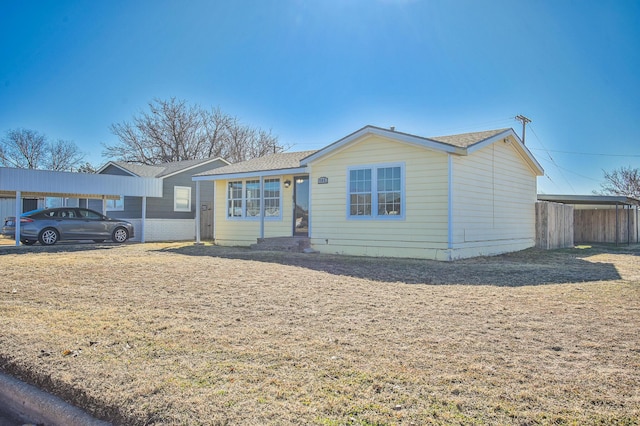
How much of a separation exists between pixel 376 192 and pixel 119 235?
1135 cm

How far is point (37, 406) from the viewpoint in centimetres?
325

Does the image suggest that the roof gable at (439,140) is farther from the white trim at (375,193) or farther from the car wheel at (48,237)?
the car wheel at (48,237)

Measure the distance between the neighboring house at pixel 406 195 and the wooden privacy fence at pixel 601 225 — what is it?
306 inches

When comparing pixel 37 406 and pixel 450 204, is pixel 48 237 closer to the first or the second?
pixel 450 204

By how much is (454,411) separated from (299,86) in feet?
65.3

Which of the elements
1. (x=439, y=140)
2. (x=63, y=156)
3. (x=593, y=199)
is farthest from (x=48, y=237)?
(x=63, y=156)

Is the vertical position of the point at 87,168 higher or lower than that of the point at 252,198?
higher

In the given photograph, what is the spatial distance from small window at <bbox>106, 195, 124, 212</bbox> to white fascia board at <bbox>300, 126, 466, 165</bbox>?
13.0 metres

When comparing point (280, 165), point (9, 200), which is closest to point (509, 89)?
point (280, 165)

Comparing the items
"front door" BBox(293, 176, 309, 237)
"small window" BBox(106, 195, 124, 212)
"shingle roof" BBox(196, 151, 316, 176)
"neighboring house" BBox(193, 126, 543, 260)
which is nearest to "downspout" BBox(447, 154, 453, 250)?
"neighboring house" BBox(193, 126, 543, 260)

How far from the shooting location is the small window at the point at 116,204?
22.8 meters

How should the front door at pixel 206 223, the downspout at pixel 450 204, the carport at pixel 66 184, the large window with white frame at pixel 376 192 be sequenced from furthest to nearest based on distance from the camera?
the front door at pixel 206 223 → the carport at pixel 66 184 → the large window with white frame at pixel 376 192 → the downspout at pixel 450 204

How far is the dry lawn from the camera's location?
2848 mm

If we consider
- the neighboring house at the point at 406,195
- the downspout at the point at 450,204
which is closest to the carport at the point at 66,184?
the neighboring house at the point at 406,195
